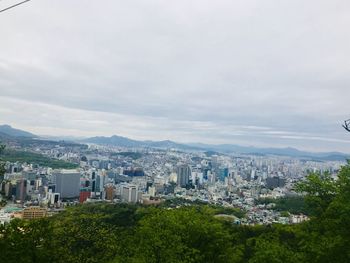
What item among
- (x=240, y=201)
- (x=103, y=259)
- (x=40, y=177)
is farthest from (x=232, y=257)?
(x=40, y=177)

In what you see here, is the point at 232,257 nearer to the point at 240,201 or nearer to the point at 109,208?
the point at 109,208

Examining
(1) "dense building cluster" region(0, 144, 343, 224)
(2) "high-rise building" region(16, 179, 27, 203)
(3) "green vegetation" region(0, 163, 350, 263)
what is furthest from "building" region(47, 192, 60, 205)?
(3) "green vegetation" region(0, 163, 350, 263)

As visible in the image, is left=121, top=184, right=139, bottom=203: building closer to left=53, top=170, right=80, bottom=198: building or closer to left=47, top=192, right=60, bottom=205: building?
left=53, top=170, right=80, bottom=198: building

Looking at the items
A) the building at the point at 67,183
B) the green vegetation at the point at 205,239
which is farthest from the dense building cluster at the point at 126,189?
the green vegetation at the point at 205,239

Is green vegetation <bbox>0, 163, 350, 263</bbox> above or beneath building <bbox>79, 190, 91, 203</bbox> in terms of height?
above

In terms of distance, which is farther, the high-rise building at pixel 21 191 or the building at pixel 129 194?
the building at pixel 129 194

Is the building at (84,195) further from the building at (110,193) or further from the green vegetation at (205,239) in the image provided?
the green vegetation at (205,239)

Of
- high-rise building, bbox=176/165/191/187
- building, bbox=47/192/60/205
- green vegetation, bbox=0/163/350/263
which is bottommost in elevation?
building, bbox=47/192/60/205

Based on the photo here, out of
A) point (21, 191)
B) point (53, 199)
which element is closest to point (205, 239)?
point (53, 199)

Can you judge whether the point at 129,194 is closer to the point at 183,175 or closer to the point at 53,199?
the point at 53,199
